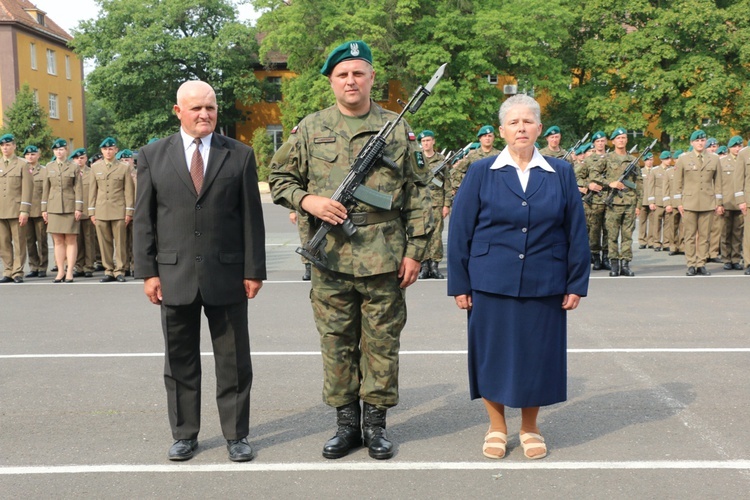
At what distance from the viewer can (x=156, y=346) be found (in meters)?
7.99

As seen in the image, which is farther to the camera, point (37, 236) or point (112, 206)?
point (37, 236)

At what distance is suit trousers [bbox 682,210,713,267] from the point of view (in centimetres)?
1322

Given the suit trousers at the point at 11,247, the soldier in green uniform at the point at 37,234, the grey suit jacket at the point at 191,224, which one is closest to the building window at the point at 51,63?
the soldier in green uniform at the point at 37,234

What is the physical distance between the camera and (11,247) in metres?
13.7

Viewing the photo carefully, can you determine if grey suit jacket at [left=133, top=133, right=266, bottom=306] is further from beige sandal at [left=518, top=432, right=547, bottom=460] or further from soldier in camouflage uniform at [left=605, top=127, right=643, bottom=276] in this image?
soldier in camouflage uniform at [left=605, top=127, right=643, bottom=276]

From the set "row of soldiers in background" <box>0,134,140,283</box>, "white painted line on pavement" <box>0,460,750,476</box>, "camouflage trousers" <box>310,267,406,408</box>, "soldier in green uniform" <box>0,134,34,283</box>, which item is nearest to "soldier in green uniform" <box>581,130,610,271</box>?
"row of soldiers in background" <box>0,134,140,283</box>

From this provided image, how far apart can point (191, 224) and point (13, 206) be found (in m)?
10.1

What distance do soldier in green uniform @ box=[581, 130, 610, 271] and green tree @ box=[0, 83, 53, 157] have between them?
42047 mm

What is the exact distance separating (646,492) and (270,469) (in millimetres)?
1910

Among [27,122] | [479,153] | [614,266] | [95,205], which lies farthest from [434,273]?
[27,122]

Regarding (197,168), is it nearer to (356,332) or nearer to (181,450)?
(356,332)

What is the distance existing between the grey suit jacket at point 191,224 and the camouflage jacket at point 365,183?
0.88ft

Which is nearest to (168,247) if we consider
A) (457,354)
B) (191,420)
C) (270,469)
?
(191,420)

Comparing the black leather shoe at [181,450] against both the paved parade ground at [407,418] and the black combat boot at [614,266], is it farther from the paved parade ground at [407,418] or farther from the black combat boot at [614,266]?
the black combat boot at [614,266]
